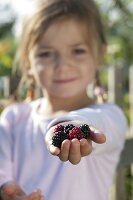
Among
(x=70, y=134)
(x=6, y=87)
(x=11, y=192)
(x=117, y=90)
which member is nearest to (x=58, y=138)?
(x=70, y=134)

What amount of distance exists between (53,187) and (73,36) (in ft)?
1.63

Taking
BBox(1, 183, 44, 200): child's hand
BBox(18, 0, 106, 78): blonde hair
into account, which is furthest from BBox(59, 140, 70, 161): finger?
BBox(18, 0, 106, 78): blonde hair

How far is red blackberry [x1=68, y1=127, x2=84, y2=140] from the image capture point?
3.60 ft

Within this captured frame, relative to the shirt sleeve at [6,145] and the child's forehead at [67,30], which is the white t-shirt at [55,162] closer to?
the shirt sleeve at [6,145]

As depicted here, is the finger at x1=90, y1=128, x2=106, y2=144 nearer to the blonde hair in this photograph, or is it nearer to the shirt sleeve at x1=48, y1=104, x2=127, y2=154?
the shirt sleeve at x1=48, y1=104, x2=127, y2=154

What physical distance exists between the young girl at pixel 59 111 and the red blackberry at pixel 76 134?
468 mm

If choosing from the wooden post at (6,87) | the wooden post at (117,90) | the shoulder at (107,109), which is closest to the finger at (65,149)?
the shoulder at (107,109)

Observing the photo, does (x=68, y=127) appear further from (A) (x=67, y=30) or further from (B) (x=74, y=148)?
(A) (x=67, y=30)

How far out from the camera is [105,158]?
1741 mm

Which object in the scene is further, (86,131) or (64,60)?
(64,60)

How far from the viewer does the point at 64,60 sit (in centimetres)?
176

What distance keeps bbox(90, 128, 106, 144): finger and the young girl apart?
0.49 m

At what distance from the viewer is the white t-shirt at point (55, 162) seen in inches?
65.9

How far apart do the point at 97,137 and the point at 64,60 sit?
0.73 metres
